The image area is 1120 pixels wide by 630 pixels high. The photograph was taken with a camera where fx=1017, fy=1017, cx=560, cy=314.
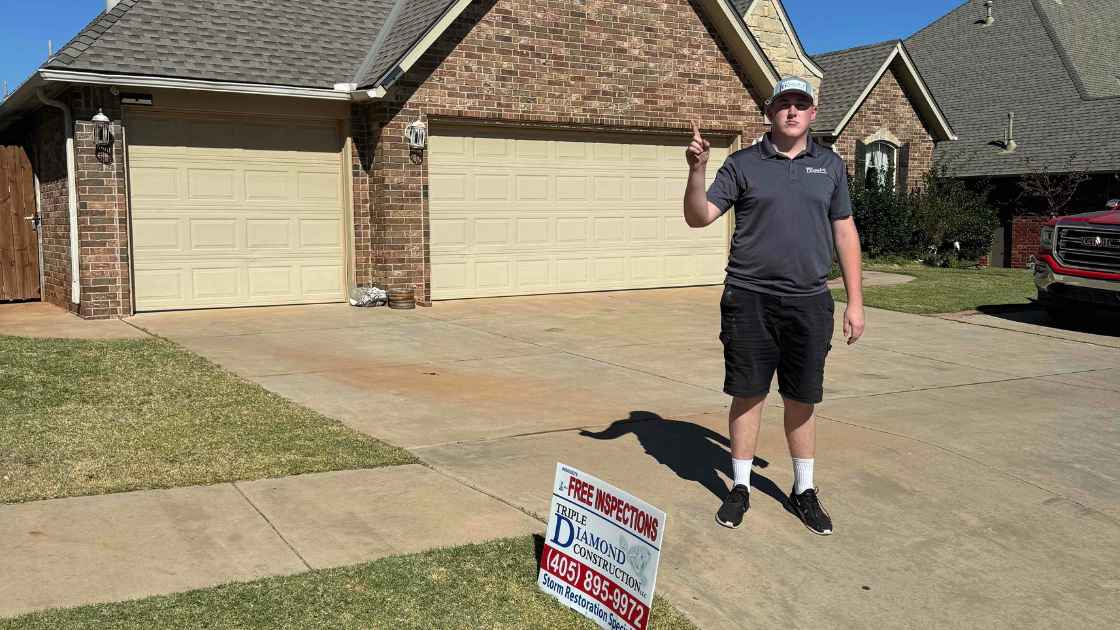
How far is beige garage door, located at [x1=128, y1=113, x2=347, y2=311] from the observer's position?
12969mm

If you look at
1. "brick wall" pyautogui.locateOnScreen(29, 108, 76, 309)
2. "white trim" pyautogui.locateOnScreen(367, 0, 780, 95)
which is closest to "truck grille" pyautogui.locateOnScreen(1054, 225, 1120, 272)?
"white trim" pyautogui.locateOnScreen(367, 0, 780, 95)

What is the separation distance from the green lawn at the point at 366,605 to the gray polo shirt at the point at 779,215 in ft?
5.65

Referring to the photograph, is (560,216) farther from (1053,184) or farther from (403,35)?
(1053,184)

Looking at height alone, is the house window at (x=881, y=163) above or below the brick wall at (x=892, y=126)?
below

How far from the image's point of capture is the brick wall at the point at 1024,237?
997 inches

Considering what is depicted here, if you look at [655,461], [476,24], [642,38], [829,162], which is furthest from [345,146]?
[829,162]

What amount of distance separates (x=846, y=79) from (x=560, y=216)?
1150cm

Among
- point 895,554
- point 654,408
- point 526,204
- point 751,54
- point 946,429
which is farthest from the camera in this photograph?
point 751,54

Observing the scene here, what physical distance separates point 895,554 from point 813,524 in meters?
0.41

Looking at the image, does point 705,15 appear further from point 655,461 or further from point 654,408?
point 655,461

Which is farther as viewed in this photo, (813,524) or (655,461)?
(655,461)

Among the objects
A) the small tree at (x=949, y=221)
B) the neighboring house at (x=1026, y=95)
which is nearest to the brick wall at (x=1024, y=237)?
A: the neighboring house at (x=1026, y=95)

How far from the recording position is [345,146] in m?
14.2

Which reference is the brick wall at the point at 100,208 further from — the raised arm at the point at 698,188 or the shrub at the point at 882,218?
the shrub at the point at 882,218
